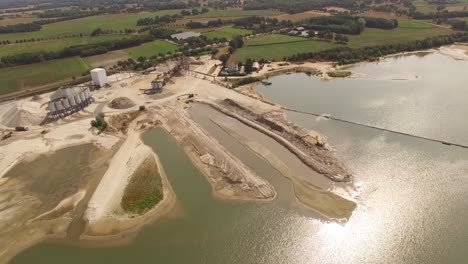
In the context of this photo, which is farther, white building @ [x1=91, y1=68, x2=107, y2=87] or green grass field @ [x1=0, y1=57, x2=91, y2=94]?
green grass field @ [x1=0, y1=57, x2=91, y2=94]

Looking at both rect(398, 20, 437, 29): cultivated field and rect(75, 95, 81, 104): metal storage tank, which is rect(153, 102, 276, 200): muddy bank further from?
rect(398, 20, 437, 29): cultivated field

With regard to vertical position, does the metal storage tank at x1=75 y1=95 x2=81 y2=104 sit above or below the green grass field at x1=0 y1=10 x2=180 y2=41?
below

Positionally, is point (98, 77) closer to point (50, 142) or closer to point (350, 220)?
point (50, 142)

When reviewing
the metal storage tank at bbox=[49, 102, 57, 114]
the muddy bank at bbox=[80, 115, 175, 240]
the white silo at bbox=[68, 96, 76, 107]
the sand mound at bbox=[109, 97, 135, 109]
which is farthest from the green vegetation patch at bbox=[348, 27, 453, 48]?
the metal storage tank at bbox=[49, 102, 57, 114]

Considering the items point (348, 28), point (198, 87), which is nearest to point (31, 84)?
point (198, 87)

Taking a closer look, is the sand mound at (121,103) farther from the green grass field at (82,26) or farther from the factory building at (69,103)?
the green grass field at (82,26)

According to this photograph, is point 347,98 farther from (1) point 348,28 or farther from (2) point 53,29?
(2) point 53,29
